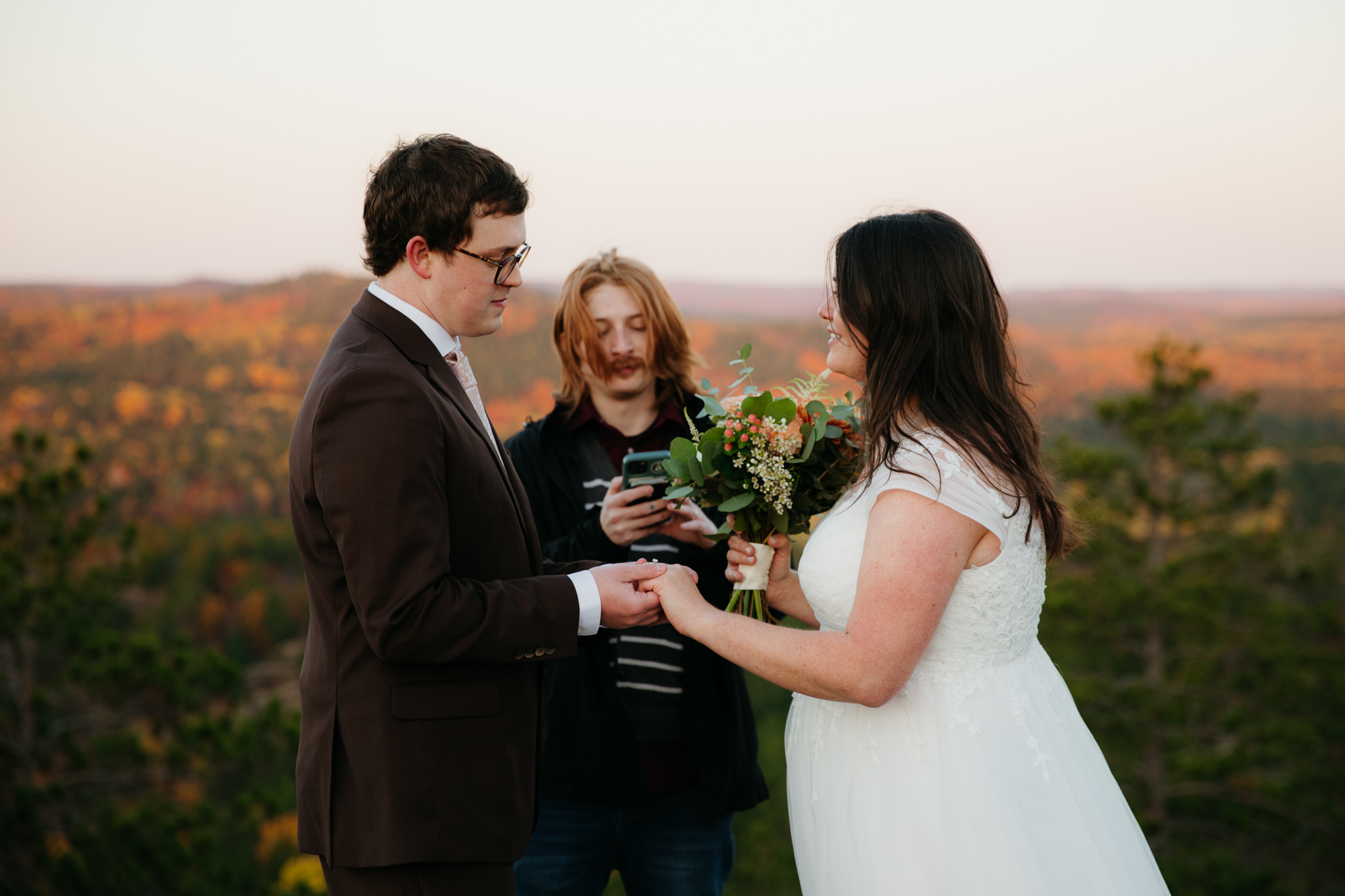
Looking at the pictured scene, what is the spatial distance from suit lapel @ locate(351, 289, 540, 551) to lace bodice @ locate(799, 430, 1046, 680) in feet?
2.61

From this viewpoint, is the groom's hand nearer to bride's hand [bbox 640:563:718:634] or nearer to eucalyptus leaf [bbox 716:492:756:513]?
bride's hand [bbox 640:563:718:634]

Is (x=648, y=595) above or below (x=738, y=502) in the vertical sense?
below

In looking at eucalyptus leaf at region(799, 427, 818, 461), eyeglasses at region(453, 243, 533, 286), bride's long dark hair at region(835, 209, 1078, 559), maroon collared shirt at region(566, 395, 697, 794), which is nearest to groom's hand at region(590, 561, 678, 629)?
eucalyptus leaf at region(799, 427, 818, 461)

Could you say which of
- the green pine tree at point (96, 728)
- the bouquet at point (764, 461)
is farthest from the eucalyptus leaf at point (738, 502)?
the green pine tree at point (96, 728)

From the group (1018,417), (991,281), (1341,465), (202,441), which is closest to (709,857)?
(1018,417)

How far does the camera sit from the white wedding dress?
209 cm

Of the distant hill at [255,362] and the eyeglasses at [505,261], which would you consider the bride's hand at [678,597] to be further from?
the distant hill at [255,362]

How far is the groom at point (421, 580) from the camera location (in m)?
1.82

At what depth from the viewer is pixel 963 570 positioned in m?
2.13

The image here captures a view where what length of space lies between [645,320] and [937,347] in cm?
137

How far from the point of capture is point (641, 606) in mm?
2297

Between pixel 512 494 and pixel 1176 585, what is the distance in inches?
300

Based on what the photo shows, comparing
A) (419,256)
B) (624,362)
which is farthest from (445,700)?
(624,362)

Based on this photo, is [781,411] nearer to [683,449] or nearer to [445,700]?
[683,449]
